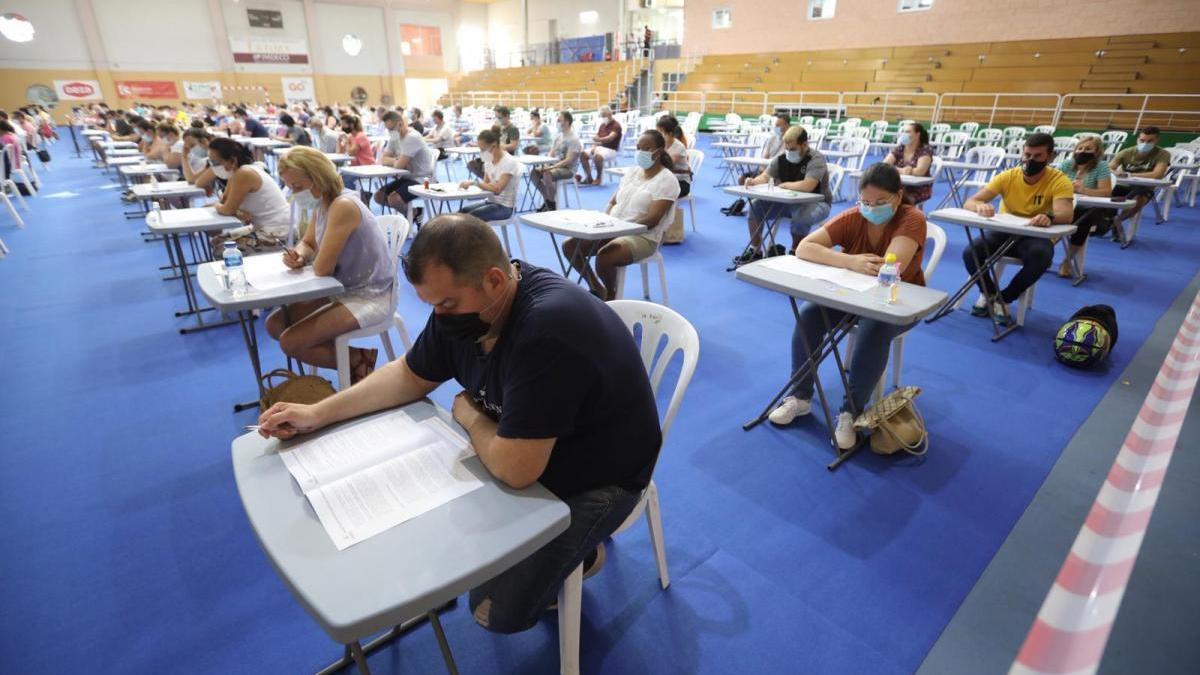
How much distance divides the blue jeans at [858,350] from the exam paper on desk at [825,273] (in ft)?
0.66

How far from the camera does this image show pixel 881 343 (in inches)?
106

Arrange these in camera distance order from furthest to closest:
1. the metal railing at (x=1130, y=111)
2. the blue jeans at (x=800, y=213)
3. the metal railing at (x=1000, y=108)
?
the metal railing at (x=1000, y=108) < the metal railing at (x=1130, y=111) < the blue jeans at (x=800, y=213)

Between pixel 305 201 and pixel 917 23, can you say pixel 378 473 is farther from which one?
pixel 917 23

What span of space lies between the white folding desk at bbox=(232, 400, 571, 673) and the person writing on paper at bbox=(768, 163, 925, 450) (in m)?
1.92

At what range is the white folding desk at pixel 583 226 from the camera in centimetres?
363

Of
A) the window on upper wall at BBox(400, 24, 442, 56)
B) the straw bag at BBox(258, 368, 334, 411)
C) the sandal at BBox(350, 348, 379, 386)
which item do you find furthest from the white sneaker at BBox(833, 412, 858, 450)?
the window on upper wall at BBox(400, 24, 442, 56)

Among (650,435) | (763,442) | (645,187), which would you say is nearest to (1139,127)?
(645,187)

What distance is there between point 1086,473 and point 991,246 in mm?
2157

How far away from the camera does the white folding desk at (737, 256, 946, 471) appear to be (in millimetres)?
2215

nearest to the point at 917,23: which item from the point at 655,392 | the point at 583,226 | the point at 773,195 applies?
Answer: the point at 773,195

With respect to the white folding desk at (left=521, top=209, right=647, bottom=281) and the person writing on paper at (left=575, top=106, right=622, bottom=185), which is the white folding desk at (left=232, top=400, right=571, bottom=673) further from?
the person writing on paper at (left=575, top=106, right=622, bottom=185)

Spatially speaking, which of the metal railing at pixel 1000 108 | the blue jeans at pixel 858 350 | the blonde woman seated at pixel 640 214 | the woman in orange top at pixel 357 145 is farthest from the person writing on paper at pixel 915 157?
the metal railing at pixel 1000 108

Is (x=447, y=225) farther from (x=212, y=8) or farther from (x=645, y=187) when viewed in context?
(x=212, y=8)

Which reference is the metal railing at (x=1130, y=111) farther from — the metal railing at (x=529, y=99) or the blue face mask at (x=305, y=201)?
the blue face mask at (x=305, y=201)
